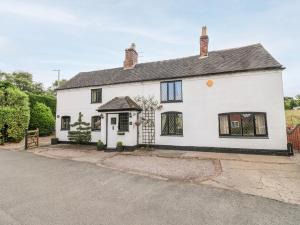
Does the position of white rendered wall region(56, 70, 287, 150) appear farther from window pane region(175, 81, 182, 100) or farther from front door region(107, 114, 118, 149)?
front door region(107, 114, 118, 149)

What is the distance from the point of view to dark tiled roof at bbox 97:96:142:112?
45.8ft

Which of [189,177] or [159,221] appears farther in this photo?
[189,177]

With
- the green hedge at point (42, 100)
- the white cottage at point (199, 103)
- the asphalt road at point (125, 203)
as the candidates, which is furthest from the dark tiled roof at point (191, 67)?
the asphalt road at point (125, 203)

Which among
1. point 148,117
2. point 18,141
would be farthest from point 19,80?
point 148,117

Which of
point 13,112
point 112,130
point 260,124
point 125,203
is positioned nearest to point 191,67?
point 260,124

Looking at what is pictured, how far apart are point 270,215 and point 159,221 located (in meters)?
2.74

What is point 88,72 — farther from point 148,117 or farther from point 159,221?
point 159,221

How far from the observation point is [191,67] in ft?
48.3

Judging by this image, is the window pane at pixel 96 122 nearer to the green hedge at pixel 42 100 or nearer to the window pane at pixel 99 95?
the window pane at pixel 99 95

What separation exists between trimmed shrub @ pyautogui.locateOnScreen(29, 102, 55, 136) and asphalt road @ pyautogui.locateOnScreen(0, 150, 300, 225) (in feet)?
51.7

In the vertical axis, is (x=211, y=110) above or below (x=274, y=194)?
above

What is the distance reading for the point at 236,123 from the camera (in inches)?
490

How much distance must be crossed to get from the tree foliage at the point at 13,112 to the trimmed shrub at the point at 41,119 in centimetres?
342

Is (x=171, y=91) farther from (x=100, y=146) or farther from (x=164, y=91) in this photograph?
(x=100, y=146)
